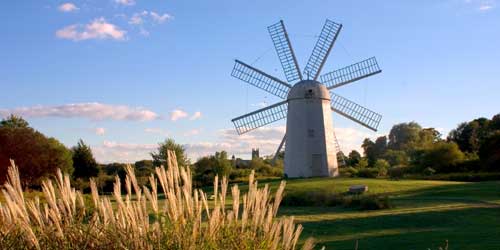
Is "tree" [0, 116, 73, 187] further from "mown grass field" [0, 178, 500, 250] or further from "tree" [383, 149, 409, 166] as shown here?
"tree" [383, 149, 409, 166]

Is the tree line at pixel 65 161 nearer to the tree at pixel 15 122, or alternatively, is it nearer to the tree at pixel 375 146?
the tree at pixel 15 122

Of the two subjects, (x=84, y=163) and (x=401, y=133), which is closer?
(x=84, y=163)

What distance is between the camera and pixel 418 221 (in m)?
16.8

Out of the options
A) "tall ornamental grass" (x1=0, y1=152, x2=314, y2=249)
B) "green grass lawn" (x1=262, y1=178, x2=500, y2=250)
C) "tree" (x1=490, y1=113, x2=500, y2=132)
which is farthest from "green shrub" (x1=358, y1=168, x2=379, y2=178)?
"tall ornamental grass" (x1=0, y1=152, x2=314, y2=249)

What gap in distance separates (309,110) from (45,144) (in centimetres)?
1793

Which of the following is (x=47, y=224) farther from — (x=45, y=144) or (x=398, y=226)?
(x=45, y=144)

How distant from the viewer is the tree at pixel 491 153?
1591 inches

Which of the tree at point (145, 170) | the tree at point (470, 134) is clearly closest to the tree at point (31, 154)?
the tree at point (145, 170)

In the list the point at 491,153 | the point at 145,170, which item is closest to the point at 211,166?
the point at 145,170

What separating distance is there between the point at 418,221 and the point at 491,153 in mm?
29134

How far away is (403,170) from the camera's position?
4412 cm

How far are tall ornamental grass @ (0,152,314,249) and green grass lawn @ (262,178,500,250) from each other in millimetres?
8082

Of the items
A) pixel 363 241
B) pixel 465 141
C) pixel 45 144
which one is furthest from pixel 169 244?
pixel 465 141

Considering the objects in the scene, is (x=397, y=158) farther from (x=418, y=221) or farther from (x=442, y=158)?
(x=418, y=221)
